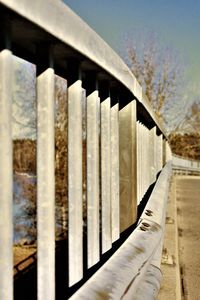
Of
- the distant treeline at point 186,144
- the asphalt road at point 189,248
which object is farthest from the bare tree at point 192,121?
the asphalt road at point 189,248

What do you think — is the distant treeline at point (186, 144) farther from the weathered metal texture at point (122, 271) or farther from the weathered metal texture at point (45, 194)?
the weathered metal texture at point (45, 194)

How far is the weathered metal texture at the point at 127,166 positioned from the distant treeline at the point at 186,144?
982 inches

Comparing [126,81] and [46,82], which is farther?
[126,81]

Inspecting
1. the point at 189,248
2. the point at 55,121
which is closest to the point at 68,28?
the point at 55,121

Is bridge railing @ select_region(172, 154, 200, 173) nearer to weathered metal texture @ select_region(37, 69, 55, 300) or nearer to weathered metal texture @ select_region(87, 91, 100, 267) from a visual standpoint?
weathered metal texture @ select_region(87, 91, 100, 267)

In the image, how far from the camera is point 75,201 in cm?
134

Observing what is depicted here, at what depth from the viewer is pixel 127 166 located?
224 cm

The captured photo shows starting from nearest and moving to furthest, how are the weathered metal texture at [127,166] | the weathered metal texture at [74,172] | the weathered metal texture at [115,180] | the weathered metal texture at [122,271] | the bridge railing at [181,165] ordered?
the weathered metal texture at [122,271]
the weathered metal texture at [74,172]
the weathered metal texture at [115,180]
the weathered metal texture at [127,166]
the bridge railing at [181,165]

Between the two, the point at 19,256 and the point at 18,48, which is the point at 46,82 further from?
the point at 19,256

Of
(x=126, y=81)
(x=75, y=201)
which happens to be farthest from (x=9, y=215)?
(x=126, y=81)

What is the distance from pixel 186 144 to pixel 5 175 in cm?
2956

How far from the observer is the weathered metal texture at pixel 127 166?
7.25ft

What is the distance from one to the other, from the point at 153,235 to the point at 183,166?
1574 centimetres

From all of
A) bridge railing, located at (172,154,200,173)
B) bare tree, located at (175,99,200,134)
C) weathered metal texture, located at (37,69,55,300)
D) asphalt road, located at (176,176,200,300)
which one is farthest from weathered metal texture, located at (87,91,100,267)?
bare tree, located at (175,99,200,134)
